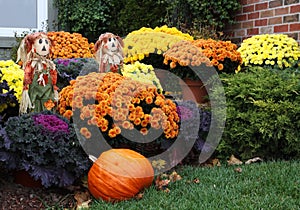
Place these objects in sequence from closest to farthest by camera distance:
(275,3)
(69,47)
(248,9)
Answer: (69,47), (275,3), (248,9)

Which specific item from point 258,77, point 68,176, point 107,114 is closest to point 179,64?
point 258,77

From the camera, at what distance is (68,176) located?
267 cm

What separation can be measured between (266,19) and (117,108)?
10.8 feet

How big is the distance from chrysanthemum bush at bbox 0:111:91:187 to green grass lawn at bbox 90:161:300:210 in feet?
0.85

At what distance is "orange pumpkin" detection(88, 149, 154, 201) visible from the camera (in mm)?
2557

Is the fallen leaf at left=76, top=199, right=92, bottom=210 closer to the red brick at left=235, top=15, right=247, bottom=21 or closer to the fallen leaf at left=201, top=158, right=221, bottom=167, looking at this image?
the fallen leaf at left=201, top=158, right=221, bottom=167

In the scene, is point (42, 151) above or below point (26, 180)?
above

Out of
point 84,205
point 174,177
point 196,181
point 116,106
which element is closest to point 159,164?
point 174,177

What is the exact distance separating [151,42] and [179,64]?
48 centimetres

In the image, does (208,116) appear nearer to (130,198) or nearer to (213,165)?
(213,165)

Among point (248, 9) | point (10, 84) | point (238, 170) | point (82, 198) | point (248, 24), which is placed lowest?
point (82, 198)

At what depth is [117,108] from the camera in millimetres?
3039

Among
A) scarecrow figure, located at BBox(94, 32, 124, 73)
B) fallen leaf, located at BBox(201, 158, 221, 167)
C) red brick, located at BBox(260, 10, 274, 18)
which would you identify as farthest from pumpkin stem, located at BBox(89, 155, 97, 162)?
red brick, located at BBox(260, 10, 274, 18)

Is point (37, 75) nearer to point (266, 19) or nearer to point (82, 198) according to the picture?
point (82, 198)
